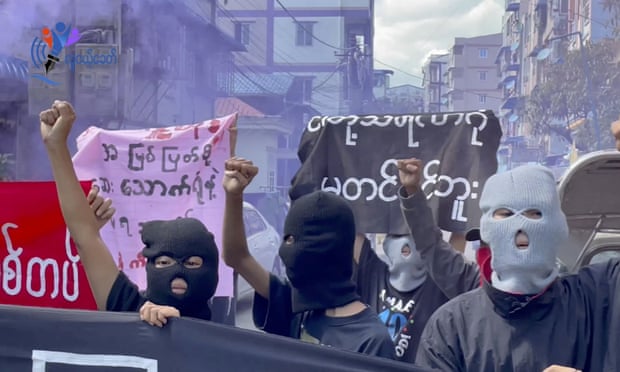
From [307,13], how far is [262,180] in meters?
5.09

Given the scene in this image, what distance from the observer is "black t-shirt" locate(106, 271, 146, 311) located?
297cm

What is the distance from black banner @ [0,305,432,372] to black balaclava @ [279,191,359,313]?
0.34 m

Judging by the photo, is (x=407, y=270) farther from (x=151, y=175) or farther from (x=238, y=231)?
(x=151, y=175)

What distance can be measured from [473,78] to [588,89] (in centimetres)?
1726

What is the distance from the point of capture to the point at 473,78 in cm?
3612

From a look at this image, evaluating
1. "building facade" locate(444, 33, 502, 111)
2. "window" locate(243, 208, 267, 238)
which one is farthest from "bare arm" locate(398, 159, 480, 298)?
"building facade" locate(444, 33, 502, 111)

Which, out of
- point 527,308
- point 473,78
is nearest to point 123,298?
point 527,308

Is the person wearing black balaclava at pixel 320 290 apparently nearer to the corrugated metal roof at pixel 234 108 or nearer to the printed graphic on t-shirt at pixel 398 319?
the printed graphic on t-shirt at pixel 398 319

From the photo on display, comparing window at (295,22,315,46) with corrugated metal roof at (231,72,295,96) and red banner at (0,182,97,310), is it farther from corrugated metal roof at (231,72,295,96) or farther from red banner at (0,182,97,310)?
red banner at (0,182,97,310)

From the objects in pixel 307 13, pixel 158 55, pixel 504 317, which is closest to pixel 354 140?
pixel 504 317

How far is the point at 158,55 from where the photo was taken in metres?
18.9

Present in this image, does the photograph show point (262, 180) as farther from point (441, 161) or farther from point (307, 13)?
point (441, 161)

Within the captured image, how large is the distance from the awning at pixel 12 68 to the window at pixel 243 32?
1071 centimetres
